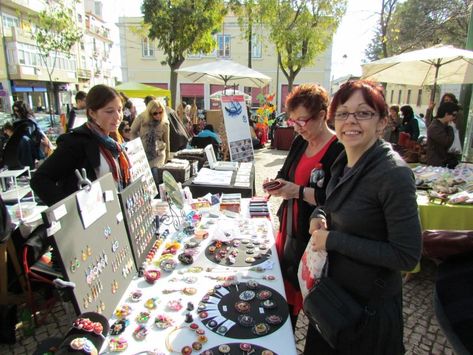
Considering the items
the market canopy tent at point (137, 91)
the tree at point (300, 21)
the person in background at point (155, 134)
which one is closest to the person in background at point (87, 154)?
the person in background at point (155, 134)

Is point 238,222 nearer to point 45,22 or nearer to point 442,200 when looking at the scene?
point 442,200

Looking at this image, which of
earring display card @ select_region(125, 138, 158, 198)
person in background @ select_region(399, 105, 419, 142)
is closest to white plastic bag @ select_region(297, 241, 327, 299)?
earring display card @ select_region(125, 138, 158, 198)

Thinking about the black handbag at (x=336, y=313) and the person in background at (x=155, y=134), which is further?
the person in background at (x=155, y=134)

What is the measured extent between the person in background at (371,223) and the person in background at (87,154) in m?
1.27

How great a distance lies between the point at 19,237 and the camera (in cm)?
268

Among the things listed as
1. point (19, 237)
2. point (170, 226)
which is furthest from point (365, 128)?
point (19, 237)

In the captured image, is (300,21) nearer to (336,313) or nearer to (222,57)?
(222,57)

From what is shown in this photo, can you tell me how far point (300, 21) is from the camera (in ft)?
42.3

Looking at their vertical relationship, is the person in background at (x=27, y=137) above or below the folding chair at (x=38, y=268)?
above

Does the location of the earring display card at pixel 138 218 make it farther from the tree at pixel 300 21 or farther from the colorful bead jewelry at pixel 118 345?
the tree at pixel 300 21

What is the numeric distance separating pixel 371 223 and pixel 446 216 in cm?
246

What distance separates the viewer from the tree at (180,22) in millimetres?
10047

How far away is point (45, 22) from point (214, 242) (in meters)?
16.9

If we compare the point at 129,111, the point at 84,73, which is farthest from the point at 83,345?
the point at 84,73
